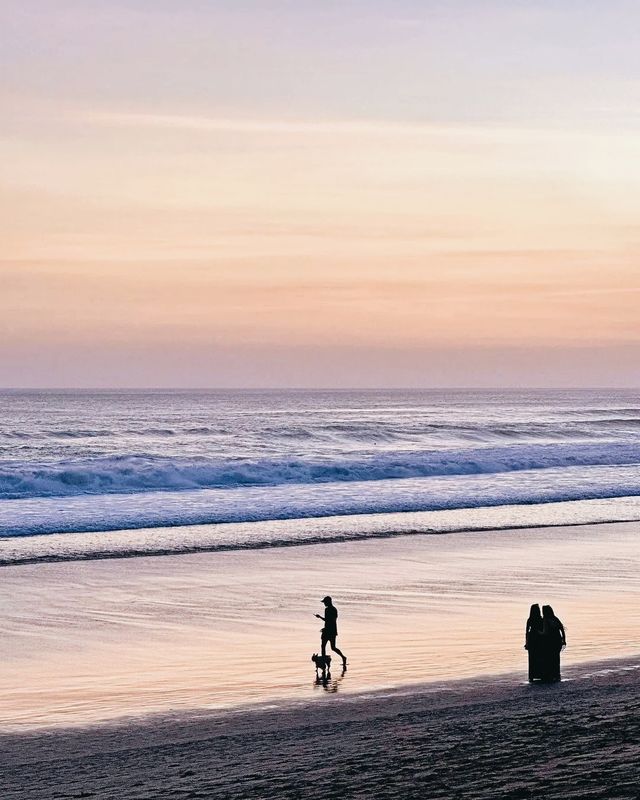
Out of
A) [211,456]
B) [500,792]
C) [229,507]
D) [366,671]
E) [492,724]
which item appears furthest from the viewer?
[211,456]

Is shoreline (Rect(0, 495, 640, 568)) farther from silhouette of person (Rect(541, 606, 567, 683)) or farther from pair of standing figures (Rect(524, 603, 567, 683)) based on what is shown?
silhouette of person (Rect(541, 606, 567, 683))

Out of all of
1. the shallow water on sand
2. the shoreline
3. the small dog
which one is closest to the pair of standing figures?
the shallow water on sand

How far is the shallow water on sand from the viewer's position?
1259cm

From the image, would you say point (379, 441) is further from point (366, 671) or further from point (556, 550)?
point (366, 671)

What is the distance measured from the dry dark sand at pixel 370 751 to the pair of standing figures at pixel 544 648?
36 centimetres

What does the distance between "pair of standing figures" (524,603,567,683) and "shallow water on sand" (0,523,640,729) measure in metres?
0.52

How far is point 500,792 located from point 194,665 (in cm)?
660

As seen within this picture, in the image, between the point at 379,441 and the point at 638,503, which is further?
the point at 379,441

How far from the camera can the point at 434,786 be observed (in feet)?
26.8

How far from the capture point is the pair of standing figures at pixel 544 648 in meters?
12.4

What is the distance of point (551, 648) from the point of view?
12.4m

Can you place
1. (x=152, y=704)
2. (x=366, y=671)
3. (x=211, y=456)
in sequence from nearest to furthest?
(x=152, y=704) → (x=366, y=671) → (x=211, y=456)

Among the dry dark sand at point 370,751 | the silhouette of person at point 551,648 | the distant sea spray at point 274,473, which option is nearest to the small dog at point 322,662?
the dry dark sand at point 370,751

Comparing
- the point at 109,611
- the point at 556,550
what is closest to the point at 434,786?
the point at 109,611
